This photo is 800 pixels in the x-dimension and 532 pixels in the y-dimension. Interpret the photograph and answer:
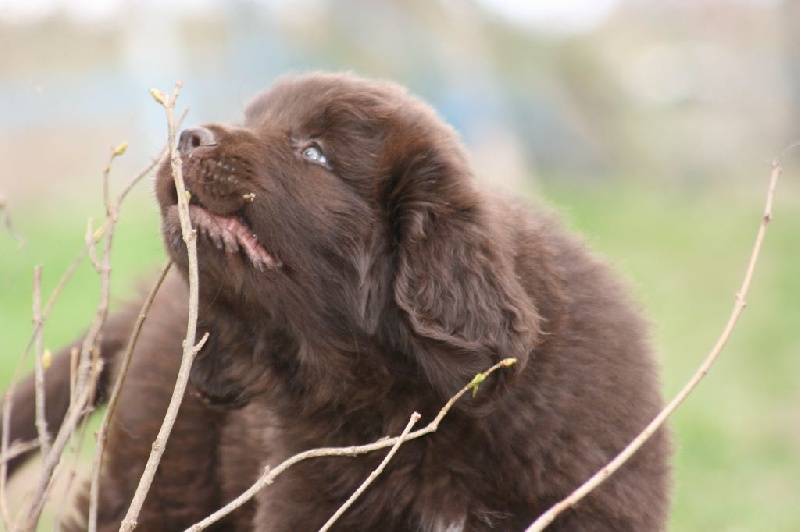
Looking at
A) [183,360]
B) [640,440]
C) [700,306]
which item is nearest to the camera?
[183,360]

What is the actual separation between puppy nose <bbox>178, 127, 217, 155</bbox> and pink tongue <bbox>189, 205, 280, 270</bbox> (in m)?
0.16

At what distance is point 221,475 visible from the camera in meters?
4.09

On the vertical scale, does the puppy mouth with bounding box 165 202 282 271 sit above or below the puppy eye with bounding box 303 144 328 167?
below

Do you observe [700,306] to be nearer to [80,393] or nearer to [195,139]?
[195,139]

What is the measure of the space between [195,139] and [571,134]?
1395 cm

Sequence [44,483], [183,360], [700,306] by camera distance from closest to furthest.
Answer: [183,360]
[44,483]
[700,306]

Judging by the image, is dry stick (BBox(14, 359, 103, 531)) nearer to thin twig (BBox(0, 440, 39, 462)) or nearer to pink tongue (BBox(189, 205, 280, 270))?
thin twig (BBox(0, 440, 39, 462))

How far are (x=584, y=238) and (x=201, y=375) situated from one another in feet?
4.27

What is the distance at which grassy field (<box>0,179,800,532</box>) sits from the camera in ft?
19.6

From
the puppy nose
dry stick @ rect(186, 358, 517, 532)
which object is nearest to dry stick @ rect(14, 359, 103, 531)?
dry stick @ rect(186, 358, 517, 532)

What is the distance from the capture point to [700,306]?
10.0 m

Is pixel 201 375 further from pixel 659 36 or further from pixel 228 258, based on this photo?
pixel 659 36

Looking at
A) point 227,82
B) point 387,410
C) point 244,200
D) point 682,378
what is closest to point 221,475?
point 387,410

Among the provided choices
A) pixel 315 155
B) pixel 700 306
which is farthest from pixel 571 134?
pixel 315 155
